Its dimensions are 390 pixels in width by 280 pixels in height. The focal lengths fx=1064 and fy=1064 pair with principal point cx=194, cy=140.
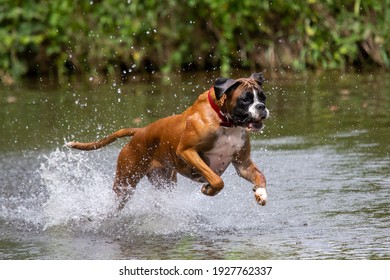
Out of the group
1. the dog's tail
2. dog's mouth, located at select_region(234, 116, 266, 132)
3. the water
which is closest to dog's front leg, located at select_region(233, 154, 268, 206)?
the water

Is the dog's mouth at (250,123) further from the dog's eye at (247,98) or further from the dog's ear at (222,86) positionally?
the dog's ear at (222,86)

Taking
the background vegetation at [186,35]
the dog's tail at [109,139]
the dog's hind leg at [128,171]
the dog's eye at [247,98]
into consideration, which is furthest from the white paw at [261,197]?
the background vegetation at [186,35]

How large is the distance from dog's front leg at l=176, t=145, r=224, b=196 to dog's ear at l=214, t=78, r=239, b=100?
0.46m

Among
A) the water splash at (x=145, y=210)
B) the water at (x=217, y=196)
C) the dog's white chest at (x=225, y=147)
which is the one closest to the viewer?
the water at (x=217, y=196)

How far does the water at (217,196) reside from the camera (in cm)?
711

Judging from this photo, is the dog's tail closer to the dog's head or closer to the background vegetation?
the dog's head

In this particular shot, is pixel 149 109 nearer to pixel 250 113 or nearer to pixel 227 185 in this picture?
pixel 227 185

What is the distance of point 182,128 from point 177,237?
80 centimetres

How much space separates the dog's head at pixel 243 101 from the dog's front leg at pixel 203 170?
0.37 metres

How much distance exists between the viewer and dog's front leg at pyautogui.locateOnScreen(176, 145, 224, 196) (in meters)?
7.38

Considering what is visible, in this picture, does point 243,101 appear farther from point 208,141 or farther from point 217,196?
point 217,196

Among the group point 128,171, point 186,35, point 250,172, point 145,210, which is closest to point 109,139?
point 128,171

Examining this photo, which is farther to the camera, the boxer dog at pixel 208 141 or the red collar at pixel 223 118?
the red collar at pixel 223 118
